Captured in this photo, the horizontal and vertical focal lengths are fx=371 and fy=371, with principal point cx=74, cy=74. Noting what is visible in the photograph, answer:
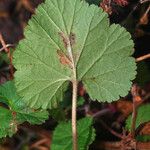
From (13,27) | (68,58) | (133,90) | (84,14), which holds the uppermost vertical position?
(13,27)

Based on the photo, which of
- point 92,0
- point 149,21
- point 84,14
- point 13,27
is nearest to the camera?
point 84,14

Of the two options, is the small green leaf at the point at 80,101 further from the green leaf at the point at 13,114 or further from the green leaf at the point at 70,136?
the green leaf at the point at 13,114

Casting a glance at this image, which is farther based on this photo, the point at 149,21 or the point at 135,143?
the point at 149,21

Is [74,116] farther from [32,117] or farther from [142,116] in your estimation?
[142,116]

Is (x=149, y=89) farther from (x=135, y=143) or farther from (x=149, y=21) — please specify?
(x=135, y=143)

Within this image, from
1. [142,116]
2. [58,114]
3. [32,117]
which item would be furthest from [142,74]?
[32,117]

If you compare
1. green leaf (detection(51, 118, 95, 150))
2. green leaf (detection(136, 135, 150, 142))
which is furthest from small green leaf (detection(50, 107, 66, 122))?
green leaf (detection(136, 135, 150, 142))

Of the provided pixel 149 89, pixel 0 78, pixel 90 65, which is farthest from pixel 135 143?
pixel 0 78
